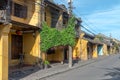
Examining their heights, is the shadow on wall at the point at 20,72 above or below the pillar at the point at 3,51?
below

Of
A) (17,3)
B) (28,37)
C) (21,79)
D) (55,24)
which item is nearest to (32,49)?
(28,37)

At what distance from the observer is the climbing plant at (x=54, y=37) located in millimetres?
28859

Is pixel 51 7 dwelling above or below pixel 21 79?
above

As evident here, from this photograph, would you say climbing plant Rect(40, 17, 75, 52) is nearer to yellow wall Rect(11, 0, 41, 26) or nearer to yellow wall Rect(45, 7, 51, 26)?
yellow wall Rect(11, 0, 41, 26)

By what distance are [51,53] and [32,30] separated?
28.7 feet

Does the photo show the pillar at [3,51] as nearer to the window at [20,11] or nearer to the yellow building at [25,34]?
the yellow building at [25,34]

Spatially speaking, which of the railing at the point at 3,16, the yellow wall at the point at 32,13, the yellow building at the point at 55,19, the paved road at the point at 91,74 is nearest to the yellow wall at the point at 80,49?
the yellow building at the point at 55,19

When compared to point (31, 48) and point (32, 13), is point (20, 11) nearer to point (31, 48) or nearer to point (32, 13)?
point (32, 13)

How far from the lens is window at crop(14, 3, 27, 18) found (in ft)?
89.4

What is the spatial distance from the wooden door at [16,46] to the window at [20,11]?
198 cm

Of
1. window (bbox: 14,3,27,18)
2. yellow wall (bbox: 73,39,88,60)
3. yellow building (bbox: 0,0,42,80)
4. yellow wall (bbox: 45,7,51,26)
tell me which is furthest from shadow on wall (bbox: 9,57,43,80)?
yellow wall (bbox: 73,39,88,60)

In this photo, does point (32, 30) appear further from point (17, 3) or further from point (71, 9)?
point (71, 9)

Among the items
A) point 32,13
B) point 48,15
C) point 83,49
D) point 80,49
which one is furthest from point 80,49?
point 32,13

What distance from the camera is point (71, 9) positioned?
32.0 metres
